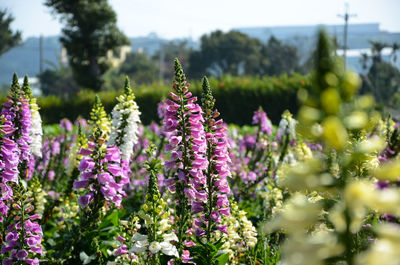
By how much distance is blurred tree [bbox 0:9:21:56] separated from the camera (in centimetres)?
4556

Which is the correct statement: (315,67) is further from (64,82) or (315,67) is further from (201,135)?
(64,82)

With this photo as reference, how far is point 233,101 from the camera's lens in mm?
17812

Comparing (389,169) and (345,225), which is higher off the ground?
(389,169)

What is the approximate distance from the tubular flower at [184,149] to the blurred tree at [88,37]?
27.3 metres

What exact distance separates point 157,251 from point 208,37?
68743mm

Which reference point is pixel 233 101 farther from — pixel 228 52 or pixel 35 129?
pixel 228 52

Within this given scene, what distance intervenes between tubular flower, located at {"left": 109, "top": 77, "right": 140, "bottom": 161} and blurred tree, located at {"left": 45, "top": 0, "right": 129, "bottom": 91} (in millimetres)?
25561

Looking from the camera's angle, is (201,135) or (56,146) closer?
(201,135)

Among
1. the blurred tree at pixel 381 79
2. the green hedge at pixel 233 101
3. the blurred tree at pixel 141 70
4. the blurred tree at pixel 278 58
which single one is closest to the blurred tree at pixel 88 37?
the green hedge at pixel 233 101

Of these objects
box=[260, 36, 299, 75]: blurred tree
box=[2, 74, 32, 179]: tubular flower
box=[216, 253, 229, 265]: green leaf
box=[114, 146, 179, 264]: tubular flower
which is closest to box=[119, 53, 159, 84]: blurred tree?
box=[260, 36, 299, 75]: blurred tree

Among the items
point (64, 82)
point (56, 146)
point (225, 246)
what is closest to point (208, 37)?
point (64, 82)

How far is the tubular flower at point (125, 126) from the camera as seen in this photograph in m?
4.25

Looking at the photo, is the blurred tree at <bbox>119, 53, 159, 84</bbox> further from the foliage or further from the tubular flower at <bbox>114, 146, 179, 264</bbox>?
the tubular flower at <bbox>114, 146, 179, 264</bbox>

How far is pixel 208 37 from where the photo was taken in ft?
227
